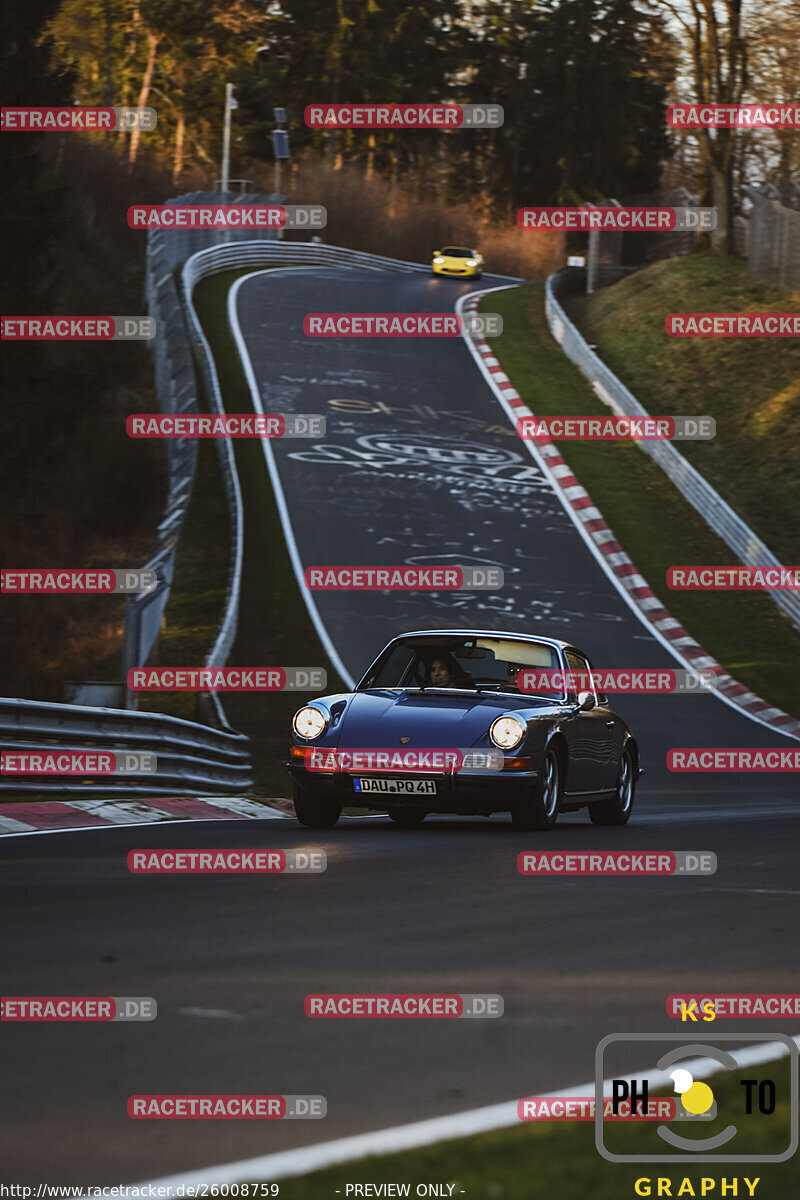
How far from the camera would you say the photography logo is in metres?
3.90

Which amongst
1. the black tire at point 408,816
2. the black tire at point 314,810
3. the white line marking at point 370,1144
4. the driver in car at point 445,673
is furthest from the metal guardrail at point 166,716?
the white line marking at point 370,1144

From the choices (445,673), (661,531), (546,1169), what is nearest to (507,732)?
(445,673)

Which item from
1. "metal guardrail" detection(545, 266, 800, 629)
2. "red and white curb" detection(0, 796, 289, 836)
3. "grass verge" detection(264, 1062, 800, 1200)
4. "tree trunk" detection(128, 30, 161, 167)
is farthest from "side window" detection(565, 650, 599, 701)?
"tree trunk" detection(128, 30, 161, 167)

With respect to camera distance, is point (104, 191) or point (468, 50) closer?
point (104, 191)

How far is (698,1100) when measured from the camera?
4.32m

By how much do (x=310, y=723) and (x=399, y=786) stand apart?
0.74m

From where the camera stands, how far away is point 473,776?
1081 cm

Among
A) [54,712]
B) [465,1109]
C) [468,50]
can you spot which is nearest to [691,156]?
[468,50]

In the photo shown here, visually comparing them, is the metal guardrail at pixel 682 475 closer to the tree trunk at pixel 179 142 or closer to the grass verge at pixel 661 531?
the grass verge at pixel 661 531

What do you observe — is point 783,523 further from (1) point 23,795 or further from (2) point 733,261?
(1) point 23,795

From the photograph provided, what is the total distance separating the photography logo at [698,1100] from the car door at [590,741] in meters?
6.68

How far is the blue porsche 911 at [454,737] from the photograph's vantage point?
1081 centimetres

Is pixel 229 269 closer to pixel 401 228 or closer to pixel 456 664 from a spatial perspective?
pixel 401 228

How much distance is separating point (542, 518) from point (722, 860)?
20.5 m
